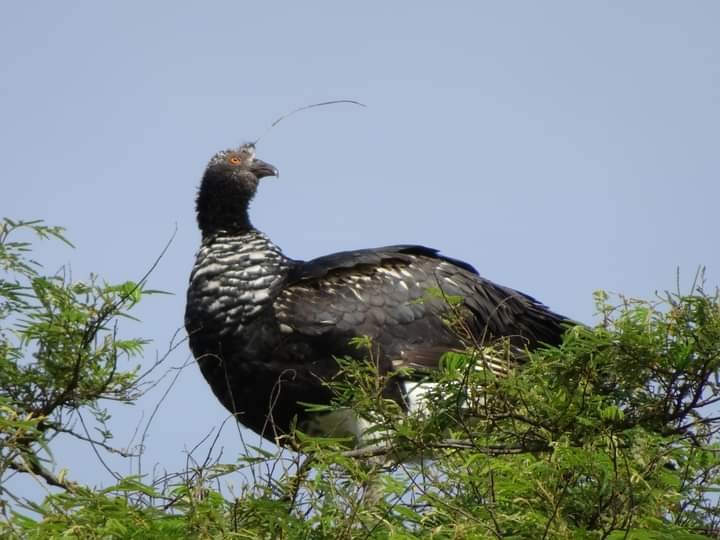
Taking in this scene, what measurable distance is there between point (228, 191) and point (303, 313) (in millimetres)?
999

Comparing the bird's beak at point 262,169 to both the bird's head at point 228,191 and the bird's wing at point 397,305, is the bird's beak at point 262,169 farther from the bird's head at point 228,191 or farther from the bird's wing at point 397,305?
the bird's wing at point 397,305

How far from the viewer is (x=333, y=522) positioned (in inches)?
114

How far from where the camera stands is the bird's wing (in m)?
6.04

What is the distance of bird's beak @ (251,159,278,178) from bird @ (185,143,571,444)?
0.06 ft

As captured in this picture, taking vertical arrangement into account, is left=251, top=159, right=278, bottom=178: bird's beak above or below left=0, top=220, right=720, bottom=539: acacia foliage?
above

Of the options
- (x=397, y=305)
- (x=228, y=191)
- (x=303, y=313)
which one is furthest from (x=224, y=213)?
(x=397, y=305)

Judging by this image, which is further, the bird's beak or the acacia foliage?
the bird's beak

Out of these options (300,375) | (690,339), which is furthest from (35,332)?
(690,339)

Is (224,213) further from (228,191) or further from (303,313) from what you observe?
(303,313)

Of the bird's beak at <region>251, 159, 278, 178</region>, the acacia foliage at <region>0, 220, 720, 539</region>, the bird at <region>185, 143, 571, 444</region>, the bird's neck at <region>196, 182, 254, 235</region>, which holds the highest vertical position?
the bird's beak at <region>251, 159, 278, 178</region>

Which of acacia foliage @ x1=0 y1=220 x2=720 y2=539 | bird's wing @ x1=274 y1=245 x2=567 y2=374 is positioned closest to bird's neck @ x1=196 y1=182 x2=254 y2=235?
bird's wing @ x1=274 y1=245 x2=567 y2=374

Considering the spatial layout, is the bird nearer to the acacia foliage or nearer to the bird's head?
the bird's head

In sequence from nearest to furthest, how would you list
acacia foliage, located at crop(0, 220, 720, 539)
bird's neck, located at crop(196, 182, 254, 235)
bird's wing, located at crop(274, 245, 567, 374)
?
1. acacia foliage, located at crop(0, 220, 720, 539)
2. bird's wing, located at crop(274, 245, 567, 374)
3. bird's neck, located at crop(196, 182, 254, 235)

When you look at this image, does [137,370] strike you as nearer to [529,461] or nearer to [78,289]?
[78,289]
